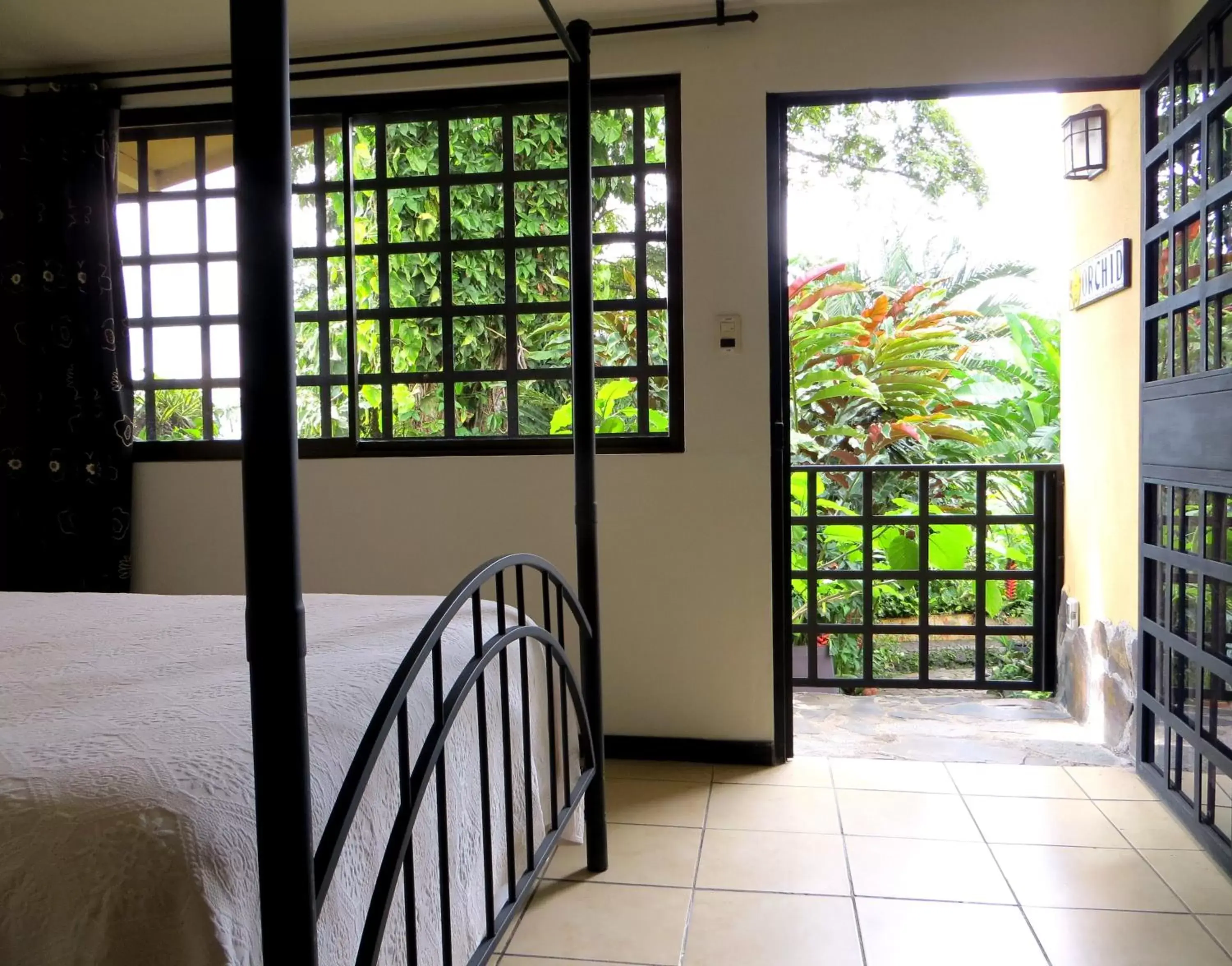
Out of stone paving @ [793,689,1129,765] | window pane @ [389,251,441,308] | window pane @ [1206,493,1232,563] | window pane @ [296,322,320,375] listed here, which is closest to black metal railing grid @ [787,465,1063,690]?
stone paving @ [793,689,1129,765]

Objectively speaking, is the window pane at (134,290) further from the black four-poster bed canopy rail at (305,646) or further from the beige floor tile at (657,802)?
the beige floor tile at (657,802)

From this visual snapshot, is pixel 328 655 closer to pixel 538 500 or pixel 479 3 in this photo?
pixel 538 500

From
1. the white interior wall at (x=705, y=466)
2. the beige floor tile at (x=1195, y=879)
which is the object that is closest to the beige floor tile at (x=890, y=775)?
the white interior wall at (x=705, y=466)

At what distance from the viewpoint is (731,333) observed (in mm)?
2838

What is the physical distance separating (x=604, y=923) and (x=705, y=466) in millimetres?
1373

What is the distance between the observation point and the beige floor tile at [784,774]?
9.01 ft

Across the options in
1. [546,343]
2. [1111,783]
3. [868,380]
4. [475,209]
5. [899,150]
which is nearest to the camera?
[1111,783]

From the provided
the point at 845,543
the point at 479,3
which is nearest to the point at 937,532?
the point at 845,543

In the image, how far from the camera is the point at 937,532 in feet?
13.5

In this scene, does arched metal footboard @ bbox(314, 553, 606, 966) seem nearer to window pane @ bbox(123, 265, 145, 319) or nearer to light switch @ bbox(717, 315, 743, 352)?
light switch @ bbox(717, 315, 743, 352)

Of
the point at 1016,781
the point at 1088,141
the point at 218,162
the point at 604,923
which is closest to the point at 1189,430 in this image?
the point at 1016,781

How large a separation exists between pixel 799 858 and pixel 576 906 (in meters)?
0.57

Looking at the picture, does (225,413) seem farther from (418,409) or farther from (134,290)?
(418,409)

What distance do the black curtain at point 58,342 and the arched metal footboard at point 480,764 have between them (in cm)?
181
